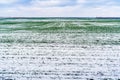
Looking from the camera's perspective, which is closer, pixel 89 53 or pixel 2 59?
pixel 2 59

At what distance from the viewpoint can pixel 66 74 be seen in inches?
265

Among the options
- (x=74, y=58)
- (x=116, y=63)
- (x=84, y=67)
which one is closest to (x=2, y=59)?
(x=74, y=58)

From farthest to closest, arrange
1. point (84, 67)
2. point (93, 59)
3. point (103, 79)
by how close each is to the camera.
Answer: point (93, 59), point (84, 67), point (103, 79)

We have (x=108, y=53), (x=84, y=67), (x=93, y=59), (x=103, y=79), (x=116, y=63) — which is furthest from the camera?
(x=108, y=53)

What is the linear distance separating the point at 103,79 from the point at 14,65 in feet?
12.6

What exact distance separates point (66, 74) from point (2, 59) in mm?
3751

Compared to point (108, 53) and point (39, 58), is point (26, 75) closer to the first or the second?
point (39, 58)

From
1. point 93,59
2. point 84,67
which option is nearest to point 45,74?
point 84,67

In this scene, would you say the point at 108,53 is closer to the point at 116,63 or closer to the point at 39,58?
the point at 116,63

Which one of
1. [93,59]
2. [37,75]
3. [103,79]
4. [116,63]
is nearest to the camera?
[103,79]

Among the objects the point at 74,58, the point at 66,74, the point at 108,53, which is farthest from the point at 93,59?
the point at 66,74

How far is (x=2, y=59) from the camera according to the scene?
8.88 metres

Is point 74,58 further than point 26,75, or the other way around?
point 74,58

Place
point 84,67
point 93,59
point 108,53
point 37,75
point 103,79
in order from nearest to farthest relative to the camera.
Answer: point 103,79, point 37,75, point 84,67, point 93,59, point 108,53
